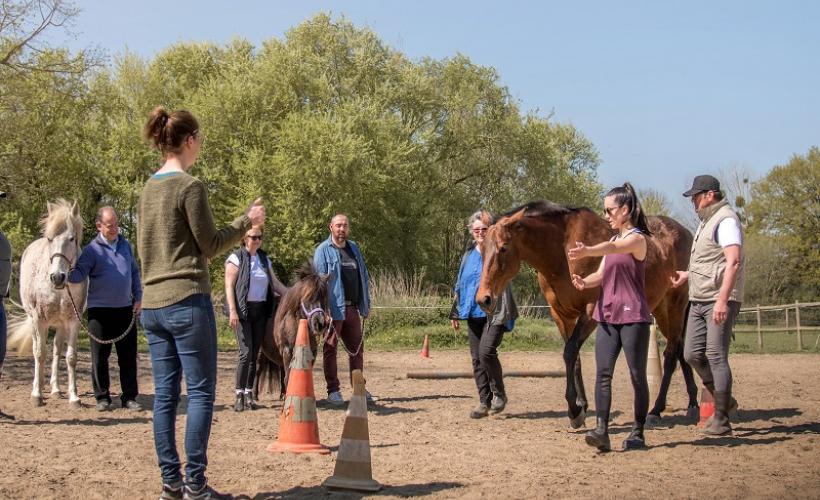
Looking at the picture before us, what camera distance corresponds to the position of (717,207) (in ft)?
24.4

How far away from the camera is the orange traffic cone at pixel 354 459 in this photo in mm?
5199

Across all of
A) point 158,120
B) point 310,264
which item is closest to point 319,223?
point 310,264

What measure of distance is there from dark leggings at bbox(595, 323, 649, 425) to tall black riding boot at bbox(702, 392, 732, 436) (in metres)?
1.11

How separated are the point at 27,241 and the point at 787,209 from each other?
3793 cm

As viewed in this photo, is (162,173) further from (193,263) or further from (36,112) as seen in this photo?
(36,112)

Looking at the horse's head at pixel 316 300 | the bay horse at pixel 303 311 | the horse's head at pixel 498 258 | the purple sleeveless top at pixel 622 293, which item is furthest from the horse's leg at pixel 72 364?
the purple sleeveless top at pixel 622 293

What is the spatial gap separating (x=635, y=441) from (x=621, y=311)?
1083 mm

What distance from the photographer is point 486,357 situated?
873cm

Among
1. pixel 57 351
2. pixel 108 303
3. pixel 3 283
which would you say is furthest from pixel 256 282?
pixel 3 283

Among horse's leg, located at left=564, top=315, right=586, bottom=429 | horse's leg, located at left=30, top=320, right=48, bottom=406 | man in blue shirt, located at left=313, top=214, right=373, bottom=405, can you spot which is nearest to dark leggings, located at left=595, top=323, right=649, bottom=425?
horse's leg, located at left=564, top=315, right=586, bottom=429

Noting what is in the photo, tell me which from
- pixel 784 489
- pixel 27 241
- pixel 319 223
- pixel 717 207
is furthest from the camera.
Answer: pixel 319 223

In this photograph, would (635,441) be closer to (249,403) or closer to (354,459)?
(354,459)

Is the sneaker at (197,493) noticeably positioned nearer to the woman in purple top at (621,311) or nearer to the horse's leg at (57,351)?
the woman in purple top at (621,311)

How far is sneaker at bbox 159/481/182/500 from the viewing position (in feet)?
15.1
